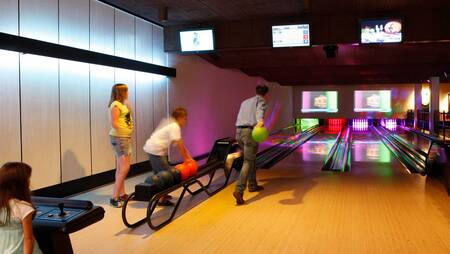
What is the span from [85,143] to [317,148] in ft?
26.1

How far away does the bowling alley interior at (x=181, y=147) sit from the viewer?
3.77 meters

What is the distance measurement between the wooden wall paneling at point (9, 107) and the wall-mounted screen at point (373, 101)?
19.2 m

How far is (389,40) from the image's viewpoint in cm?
713

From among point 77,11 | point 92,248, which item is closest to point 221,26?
point 77,11

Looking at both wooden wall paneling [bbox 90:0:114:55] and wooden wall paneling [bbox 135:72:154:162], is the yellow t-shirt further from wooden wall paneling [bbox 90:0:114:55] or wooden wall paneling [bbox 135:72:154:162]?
wooden wall paneling [bbox 135:72:154:162]

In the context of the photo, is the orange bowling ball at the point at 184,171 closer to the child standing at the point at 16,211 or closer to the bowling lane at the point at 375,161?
the child standing at the point at 16,211

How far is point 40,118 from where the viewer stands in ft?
17.6

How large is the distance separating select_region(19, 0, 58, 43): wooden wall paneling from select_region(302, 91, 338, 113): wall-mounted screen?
17.7 meters

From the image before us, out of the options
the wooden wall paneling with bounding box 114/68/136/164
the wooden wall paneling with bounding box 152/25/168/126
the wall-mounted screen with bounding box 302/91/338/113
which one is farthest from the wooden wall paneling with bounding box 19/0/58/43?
the wall-mounted screen with bounding box 302/91/338/113

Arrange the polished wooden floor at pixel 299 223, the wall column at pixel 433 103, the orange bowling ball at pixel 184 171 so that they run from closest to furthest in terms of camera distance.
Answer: the polished wooden floor at pixel 299 223
the orange bowling ball at pixel 184 171
the wall column at pixel 433 103

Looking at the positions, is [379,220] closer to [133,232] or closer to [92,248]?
[133,232]

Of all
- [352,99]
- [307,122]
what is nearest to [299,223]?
[352,99]

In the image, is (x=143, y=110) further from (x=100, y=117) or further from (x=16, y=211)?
(x=16, y=211)

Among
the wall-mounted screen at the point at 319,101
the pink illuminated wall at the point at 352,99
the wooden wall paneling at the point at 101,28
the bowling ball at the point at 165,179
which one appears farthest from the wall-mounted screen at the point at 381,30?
the wall-mounted screen at the point at 319,101
